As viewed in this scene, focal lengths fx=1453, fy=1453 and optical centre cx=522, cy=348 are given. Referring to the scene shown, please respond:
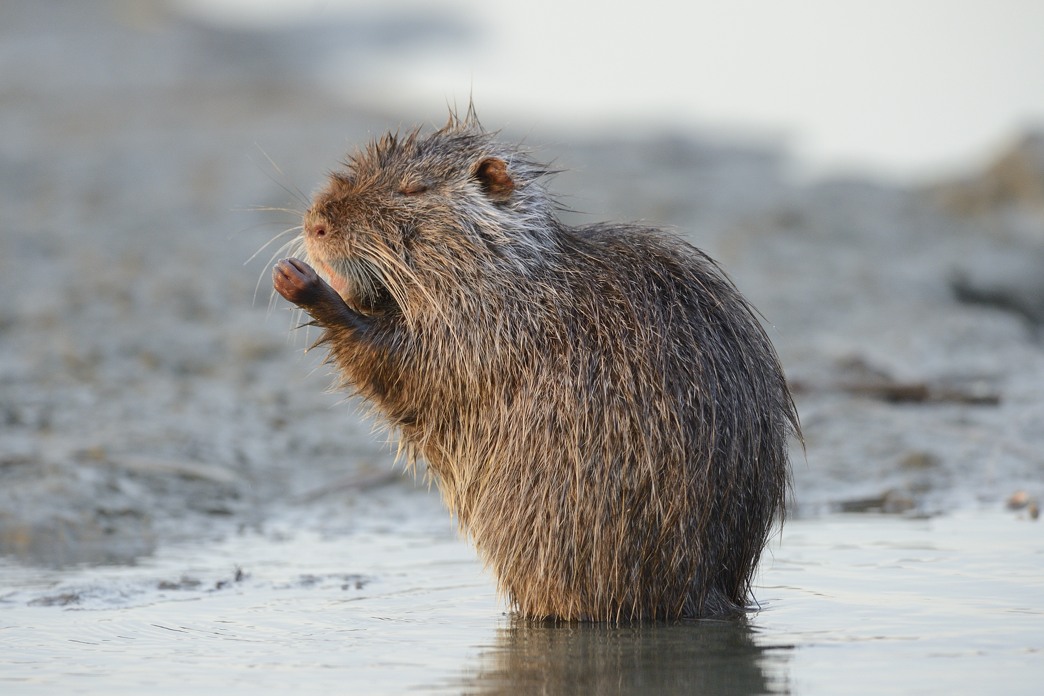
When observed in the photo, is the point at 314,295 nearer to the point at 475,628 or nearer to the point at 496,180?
the point at 496,180

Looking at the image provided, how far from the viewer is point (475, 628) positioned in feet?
13.6

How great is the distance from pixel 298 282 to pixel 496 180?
74cm

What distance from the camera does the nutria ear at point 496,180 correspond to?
A: 4719mm

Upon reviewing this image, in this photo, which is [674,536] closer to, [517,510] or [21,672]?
[517,510]

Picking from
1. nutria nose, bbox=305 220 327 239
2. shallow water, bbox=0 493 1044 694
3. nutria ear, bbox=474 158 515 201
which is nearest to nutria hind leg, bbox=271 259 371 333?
nutria nose, bbox=305 220 327 239

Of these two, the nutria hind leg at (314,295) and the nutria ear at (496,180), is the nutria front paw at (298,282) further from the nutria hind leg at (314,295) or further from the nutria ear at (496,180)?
the nutria ear at (496,180)

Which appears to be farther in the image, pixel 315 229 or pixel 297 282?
pixel 315 229

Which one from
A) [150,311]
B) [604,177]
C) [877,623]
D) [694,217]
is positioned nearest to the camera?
[877,623]

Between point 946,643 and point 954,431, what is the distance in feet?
12.3

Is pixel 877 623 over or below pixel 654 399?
below

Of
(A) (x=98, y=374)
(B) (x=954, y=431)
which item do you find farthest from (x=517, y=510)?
(A) (x=98, y=374)

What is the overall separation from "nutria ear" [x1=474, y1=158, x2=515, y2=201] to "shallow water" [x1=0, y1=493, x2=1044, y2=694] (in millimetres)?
1290

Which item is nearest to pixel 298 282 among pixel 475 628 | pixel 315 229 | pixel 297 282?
pixel 297 282

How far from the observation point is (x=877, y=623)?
13.1 feet
